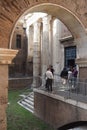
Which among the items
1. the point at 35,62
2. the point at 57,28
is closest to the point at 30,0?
the point at 57,28

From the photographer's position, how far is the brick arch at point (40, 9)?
8.00 meters

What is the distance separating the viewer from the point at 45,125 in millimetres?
12211

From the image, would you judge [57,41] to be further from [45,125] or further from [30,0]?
[30,0]

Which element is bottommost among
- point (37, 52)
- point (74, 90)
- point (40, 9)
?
point (74, 90)

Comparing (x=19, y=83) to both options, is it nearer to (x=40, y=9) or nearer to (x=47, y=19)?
(x=47, y=19)

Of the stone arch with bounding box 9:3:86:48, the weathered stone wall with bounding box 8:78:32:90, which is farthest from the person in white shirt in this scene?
the weathered stone wall with bounding box 8:78:32:90

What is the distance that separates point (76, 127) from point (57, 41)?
824 centimetres

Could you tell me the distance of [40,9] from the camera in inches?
387

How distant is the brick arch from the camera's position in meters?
8.00

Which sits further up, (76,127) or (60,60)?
(60,60)

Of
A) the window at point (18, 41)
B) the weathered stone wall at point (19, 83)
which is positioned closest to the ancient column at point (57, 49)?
the weathered stone wall at point (19, 83)

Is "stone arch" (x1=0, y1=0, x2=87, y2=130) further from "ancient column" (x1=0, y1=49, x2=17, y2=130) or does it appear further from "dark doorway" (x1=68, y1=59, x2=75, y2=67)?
"dark doorway" (x1=68, y1=59, x2=75, y2=67)

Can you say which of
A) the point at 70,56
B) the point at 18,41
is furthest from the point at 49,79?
the point at 18,41

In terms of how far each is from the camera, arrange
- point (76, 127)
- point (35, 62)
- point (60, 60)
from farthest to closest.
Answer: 1. point (35, 62)
2. point (60, 60)
3. point (76, 127)
